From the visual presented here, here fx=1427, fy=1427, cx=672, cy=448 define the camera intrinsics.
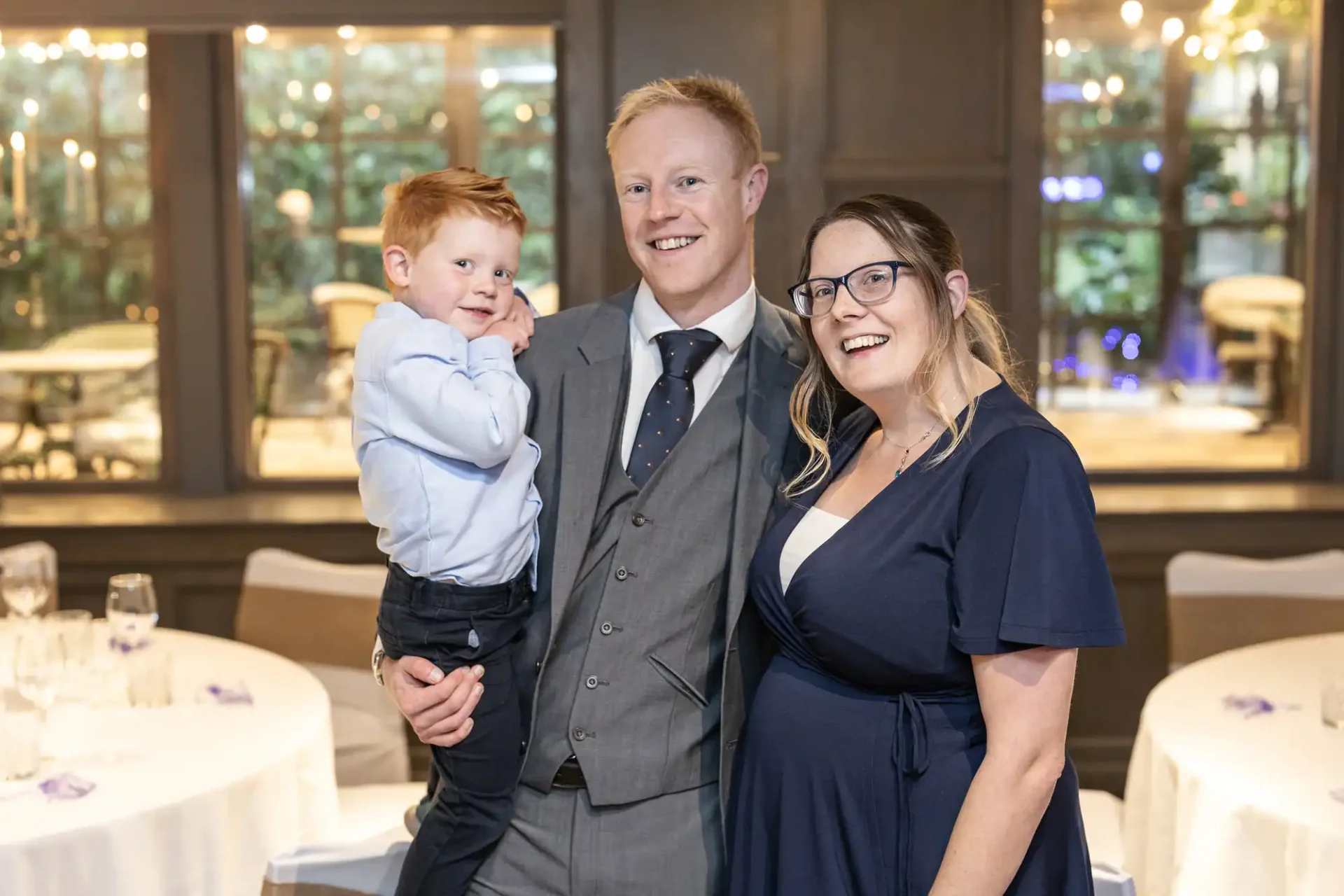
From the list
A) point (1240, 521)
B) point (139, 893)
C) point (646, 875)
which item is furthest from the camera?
point (1240, 521)

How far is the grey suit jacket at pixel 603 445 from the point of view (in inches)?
74.1

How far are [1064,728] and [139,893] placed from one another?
1.65 metres

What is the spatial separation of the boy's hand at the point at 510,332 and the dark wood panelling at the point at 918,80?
288 centimetres

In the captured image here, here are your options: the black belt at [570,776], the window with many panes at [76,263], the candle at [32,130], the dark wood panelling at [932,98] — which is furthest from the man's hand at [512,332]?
the candle at [32,130]

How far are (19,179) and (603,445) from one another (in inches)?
166

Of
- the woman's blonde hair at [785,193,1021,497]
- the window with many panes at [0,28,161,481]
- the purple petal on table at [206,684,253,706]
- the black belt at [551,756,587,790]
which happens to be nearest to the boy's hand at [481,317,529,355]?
the woman's blonde hair at [785,193,1021,497]

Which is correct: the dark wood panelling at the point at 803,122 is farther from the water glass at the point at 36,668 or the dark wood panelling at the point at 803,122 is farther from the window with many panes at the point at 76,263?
the water glass at the point at 36,668

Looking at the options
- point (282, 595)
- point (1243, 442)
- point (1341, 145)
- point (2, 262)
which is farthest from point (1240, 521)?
point (2, 262)

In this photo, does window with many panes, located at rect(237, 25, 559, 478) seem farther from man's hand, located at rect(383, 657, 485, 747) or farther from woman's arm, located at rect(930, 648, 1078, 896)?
woman's arm, located at rect(930, 648, 1078, 896)

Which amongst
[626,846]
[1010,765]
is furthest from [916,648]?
[626,846]

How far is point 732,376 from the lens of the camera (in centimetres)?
203

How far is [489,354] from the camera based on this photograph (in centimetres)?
196

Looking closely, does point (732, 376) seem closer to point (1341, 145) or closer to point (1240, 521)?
point (1240, 521)

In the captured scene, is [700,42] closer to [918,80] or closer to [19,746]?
[918,80]
